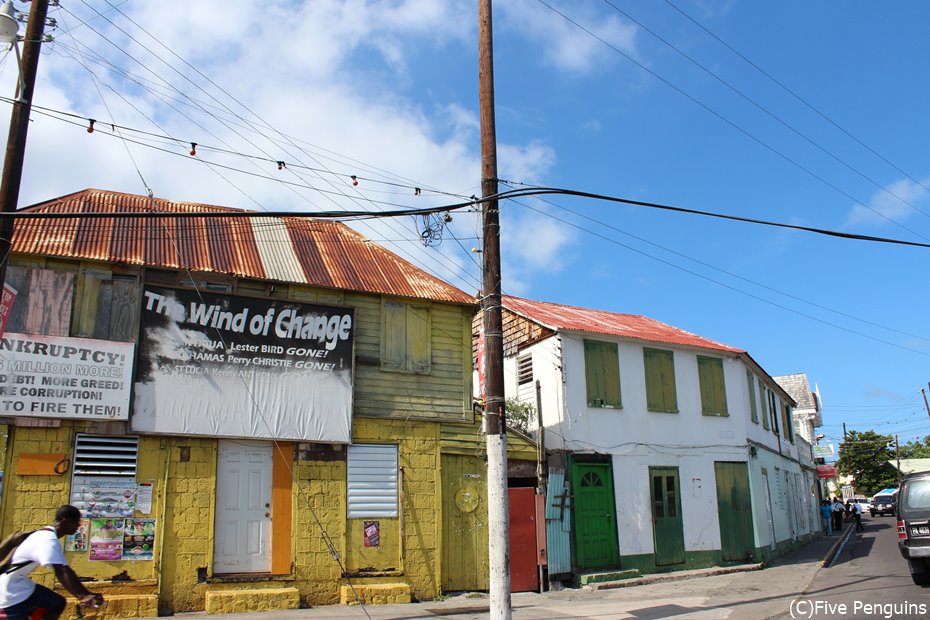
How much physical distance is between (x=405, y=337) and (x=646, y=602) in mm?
6780

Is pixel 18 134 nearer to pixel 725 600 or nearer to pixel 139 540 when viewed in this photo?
pixel 139 540

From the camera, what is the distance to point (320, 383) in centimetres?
1329

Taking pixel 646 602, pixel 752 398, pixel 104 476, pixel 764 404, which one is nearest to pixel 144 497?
pixel 104 476

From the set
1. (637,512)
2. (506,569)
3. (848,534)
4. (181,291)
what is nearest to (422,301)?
(181,291)

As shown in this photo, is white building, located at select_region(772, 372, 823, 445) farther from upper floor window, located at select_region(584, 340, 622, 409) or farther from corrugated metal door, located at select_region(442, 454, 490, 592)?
corrugated metal door, located at select_region(442, 454, 490, 592)

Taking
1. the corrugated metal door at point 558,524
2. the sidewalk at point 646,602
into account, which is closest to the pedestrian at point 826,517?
the sidewalk at point 646,602

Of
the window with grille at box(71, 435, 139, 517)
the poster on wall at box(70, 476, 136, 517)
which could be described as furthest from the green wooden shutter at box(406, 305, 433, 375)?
the poster on wall at box(70, 476, 136, 517)

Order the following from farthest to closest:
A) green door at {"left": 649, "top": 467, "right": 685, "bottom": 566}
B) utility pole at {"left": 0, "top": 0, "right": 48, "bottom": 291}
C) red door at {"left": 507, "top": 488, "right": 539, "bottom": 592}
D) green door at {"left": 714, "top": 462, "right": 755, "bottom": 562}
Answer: green door at {"left": 714, "top": 462, "right": 755, "bottom": 562} < green door at {"left": 649, "top": 467, "right": 685, "bottom": 566} < red door at {"left": 507, "top": 488, "right": 539, "bottom": 592} < utility pole at {"left": 0, "top": 0, "right": 48, "bottom": 291}

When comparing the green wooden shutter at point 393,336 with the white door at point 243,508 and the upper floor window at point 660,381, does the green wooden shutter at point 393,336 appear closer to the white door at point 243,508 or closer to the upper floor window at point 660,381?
the white door at point 243,508

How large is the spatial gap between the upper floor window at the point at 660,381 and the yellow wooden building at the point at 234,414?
6.32 metres

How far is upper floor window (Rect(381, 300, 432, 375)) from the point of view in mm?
14211

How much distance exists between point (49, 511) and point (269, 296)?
488cm

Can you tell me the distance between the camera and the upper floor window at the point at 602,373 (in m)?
18.0

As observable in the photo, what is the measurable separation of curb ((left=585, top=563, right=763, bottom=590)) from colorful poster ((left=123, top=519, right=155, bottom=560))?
9.06 metres
